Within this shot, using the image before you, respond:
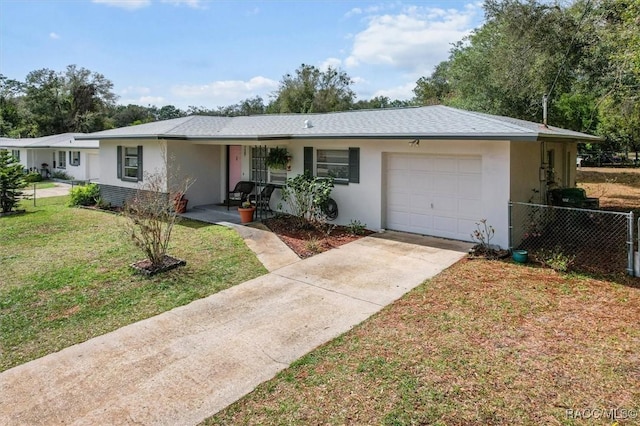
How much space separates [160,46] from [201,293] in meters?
14.6

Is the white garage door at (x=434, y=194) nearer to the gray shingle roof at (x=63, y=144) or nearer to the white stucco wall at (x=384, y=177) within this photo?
the white stucco wall at (x=384, y=177)

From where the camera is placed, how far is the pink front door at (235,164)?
14.3 metres

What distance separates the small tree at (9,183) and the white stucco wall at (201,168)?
6.18 meters

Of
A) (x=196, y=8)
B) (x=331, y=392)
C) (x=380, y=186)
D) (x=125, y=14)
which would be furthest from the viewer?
(x=125, y=14)

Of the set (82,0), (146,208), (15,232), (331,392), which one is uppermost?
(82,0)

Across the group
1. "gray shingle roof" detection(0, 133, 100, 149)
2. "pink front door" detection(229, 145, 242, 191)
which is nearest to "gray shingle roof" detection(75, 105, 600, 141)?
"pink front door" detection(229, 145, 242, 191)

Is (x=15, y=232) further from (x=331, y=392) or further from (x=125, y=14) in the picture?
(x=331, y=392)

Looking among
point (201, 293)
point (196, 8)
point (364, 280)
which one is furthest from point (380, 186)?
point (196, 8)

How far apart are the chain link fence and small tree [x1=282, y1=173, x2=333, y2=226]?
4.55m

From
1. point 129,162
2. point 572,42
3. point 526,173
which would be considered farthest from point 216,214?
point 572,42

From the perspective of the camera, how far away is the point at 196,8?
12.2 m

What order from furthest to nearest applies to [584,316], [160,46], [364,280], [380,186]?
[160,46] < [380,186] < [364,280] < [584,316]

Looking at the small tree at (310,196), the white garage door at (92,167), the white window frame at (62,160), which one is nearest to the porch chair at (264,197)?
the small tree at (310,196)

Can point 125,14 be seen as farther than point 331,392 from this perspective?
Yes
